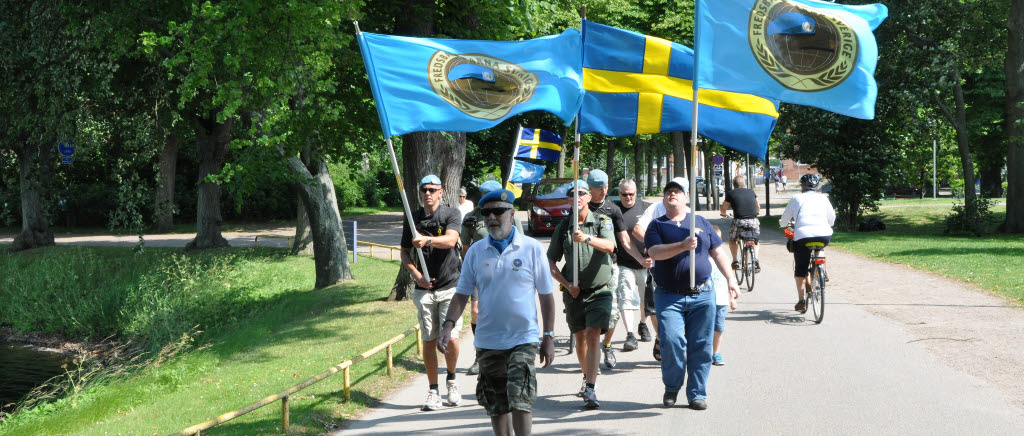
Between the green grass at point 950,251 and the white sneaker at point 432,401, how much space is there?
8.79 meters

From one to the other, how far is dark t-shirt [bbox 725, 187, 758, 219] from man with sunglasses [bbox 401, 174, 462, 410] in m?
7.43

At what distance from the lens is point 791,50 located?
7410 millimetres

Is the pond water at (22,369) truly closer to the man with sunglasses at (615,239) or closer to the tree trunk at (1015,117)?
→ the man with sunglasses at (615,239)

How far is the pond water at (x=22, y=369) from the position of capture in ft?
49.9

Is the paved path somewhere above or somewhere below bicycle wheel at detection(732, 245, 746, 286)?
below

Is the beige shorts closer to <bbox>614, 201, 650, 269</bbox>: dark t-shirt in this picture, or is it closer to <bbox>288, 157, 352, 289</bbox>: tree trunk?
<bbox>614, 201, 650, 269</bbox>: dark t-shirt

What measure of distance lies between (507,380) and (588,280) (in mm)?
1947

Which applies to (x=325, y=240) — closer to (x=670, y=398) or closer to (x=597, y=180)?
(x=597, y=180)

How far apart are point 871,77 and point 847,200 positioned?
76.6 feet

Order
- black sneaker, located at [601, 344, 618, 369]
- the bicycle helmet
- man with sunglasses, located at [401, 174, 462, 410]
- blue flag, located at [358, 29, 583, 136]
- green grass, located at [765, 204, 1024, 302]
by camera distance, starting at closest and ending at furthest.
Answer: man with sunglasses, located at [401, 174, 462, 410] → blue flag, located at [358, 29, 583, 136] → black sneaker, located at [601, 344, 618, 369] → the bicycle helmet → green grass, located at [765, 204, 1024, 302]

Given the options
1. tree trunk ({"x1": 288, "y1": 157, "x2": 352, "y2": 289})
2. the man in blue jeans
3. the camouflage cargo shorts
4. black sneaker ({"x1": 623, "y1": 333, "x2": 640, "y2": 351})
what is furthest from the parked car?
the camouflage cargo shorts

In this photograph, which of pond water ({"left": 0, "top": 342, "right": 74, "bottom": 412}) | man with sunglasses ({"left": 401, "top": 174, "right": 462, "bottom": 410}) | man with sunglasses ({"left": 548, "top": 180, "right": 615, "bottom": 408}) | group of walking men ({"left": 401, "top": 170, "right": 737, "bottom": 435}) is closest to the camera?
group of walking men ({"left": 401, "top": 170, "right": 737, "bottom": 435})

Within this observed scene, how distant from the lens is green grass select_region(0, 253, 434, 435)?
801 centimetres

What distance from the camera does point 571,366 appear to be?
8.84 meters
